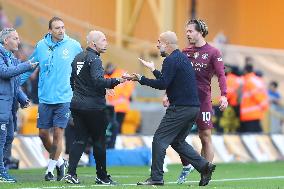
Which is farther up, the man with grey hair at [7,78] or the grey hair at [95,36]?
the grey hair at [95,36]

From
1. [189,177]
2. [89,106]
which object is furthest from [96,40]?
[189,177]

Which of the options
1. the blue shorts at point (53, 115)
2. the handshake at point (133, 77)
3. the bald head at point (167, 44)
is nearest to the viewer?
the handshake at point (133, 77)

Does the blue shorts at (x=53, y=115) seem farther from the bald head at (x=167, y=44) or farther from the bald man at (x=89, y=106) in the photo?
the bald head at (x=167, y=44)

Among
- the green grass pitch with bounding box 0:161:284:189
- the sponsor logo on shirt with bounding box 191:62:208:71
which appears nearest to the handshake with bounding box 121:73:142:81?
the green grass pitch with bounding box 0:161:284:189

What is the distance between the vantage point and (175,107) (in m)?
14.2

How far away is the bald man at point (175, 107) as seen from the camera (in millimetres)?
14055

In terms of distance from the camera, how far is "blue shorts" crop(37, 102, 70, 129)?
50.4ft

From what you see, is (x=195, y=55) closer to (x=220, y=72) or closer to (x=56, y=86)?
(x=220, y=72)

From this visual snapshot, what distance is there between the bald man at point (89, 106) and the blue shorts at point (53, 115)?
0.87 m

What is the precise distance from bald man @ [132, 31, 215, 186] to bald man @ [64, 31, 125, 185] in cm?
75

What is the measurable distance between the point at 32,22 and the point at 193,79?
1732 centimetres

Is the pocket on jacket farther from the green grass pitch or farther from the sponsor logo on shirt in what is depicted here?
the sponsor logo on shirt

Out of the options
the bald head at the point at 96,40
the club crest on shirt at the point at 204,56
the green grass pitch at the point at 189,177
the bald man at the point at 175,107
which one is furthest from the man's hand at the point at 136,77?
the club crest on shirt at the point at 204,56

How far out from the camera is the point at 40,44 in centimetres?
1561
